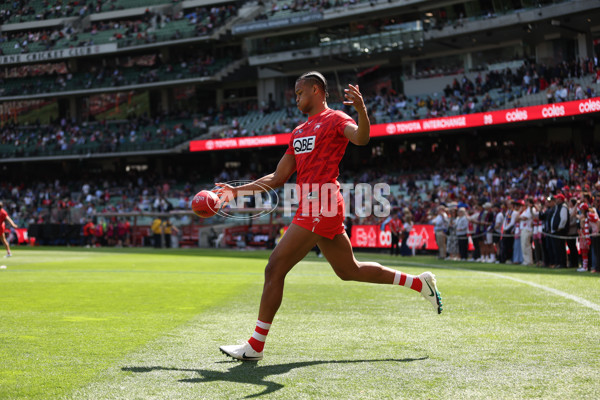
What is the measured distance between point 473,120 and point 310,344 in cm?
3297

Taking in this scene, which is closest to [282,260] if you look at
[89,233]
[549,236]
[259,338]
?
[259,338]

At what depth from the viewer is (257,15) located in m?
54.9

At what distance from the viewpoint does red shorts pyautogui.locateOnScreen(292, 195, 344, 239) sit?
6.00 m

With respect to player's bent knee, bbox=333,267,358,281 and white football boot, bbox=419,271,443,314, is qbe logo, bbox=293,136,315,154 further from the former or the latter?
white football boot, bbox=419,271,443,314

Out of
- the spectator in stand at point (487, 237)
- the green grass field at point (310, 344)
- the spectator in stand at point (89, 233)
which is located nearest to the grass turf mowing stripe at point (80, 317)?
the green grass field at point (310, 344)

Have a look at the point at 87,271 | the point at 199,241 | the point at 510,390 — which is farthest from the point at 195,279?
the point at 199,241

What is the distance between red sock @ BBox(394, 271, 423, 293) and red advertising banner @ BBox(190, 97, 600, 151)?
27916 mm

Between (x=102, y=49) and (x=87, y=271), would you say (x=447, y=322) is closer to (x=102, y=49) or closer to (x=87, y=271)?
(x=87, y=271)

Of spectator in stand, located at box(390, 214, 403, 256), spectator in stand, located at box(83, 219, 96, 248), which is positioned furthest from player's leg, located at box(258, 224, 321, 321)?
spectator in stand, located at box(83, 219, 96, 248)

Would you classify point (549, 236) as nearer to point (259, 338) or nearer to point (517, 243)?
point (517, 243)

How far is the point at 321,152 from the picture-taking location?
610cm

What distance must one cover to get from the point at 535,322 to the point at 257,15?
5045cm

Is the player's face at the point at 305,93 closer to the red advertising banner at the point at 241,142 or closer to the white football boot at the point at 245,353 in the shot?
the white football boot at the point at 245,353

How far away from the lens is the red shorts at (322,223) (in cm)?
600
